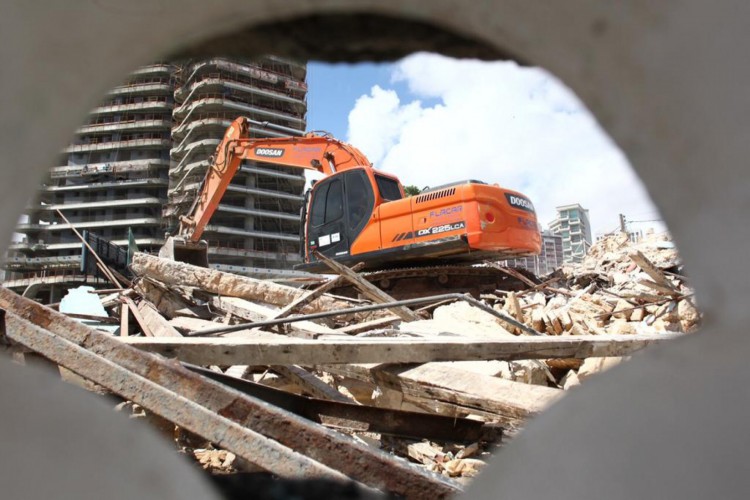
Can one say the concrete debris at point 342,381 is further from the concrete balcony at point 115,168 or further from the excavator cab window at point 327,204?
the concrete balcony at point 115,168

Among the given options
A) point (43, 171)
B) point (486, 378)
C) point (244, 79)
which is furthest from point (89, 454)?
point (244, 79)

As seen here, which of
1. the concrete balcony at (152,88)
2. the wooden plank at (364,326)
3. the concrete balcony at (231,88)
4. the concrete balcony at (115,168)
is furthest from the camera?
the concrete balcony at (152,88)

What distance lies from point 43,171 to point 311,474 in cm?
113

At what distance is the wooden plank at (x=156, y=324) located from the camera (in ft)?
13.8

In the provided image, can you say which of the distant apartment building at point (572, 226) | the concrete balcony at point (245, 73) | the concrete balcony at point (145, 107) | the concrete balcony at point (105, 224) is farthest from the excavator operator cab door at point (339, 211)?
the concrete balcony at point (145, 107)

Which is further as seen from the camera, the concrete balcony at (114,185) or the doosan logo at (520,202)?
the concrete balcony at (114,185)

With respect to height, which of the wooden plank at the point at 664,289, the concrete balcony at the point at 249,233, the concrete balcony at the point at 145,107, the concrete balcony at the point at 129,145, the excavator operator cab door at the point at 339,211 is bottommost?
the wooden plank at the point at 664,289

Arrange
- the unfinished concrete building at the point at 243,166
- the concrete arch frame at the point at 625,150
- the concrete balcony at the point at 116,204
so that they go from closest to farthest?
the concrete arch frame at the point at 625,150
the unfinished concrete building at the point at 243,166
the concrete balcony at the point at 116,204

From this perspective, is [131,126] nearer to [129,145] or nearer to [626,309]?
[129,145]

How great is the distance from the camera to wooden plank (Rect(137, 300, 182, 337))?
4.20 meters

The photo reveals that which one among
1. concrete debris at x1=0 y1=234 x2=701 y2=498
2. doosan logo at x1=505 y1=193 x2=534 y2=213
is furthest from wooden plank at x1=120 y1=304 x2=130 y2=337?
doosan logo at x1=505 y1=193 x2=534 y2=213

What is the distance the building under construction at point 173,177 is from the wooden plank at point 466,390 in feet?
143

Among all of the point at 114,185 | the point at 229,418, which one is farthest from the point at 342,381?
the point at 114,185

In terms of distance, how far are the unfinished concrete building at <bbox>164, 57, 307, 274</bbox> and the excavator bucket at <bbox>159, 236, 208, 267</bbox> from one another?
3597 cm
